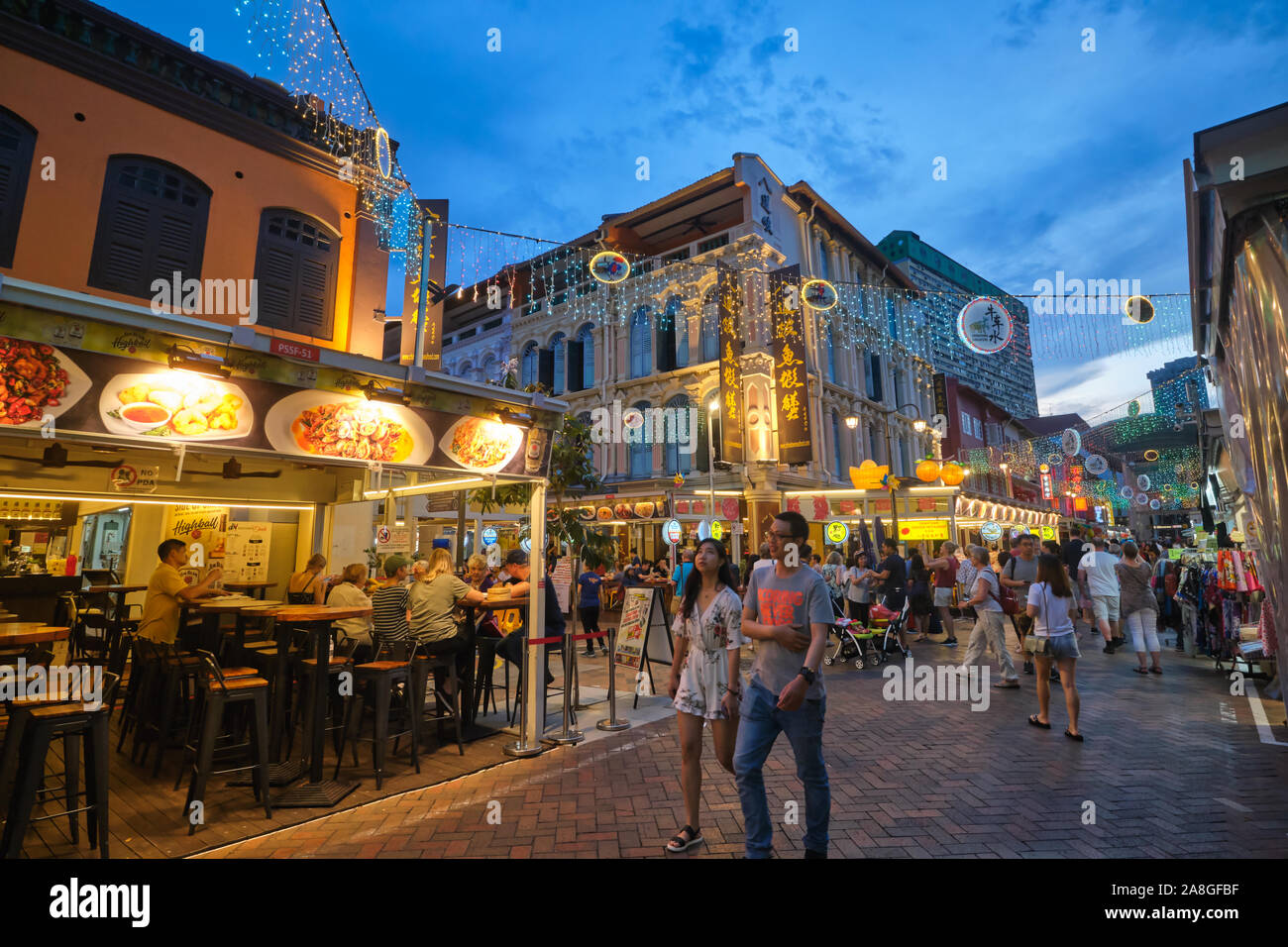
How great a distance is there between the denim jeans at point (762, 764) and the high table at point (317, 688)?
3264 millimetres

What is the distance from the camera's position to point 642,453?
26266mm

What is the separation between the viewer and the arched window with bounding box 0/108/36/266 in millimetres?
6641

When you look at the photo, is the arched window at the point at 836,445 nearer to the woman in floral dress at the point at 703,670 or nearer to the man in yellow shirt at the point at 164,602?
the woman in floral dress at the point at 703,670

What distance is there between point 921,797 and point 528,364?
92.8ft

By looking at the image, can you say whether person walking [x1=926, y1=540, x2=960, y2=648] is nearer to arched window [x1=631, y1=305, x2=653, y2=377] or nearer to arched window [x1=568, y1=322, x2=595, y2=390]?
arched window [x1=631, y1=305, x2=653, y2=377]

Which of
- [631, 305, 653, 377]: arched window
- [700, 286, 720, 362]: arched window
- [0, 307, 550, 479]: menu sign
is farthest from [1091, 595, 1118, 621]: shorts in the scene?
[631, 305, 653, 377]: arched window

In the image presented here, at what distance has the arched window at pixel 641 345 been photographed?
86.7 feet

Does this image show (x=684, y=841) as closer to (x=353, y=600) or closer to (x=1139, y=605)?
(x=353, y=600)

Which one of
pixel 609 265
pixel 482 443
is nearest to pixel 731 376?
pixel 609 265

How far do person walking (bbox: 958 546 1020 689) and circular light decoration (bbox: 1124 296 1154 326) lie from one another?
4011 millimetres

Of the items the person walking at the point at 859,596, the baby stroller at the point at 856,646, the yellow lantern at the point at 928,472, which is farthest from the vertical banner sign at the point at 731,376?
the baby stroller at the point at 856,646
